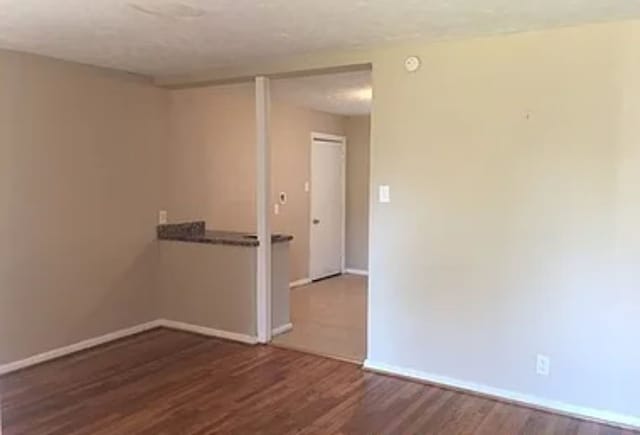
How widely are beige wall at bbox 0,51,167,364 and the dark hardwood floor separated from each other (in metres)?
0.44

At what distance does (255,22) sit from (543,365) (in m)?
2.75

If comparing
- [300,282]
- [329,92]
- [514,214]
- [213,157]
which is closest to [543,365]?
[514,214]

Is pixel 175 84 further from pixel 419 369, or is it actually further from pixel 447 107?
pixel 419 369

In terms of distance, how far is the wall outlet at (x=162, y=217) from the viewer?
17.9ft

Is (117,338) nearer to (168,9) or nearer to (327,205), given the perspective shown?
(168,9)

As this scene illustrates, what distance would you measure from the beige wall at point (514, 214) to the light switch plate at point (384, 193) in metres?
0.06

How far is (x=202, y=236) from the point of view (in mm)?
5379

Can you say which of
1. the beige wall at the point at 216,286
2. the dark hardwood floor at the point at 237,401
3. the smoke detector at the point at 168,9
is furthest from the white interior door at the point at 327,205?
the smoke detector at the point at 168,9

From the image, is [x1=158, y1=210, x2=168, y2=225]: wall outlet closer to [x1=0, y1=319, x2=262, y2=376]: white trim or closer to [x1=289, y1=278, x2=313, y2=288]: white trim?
[x1=0, y1=319, x2=262, y2=376]: white trim

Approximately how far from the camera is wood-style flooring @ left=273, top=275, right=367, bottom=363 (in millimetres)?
4777

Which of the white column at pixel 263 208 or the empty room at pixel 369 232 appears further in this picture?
the white column at pixel 263 208

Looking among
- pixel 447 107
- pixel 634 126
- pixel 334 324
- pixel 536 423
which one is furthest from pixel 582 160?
pixel 334 324

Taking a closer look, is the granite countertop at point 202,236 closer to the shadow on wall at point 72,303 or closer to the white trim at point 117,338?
the shadow on wall at point 72,303

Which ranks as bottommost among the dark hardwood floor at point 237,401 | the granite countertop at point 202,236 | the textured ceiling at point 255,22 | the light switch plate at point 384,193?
the dark hardwood floor at point 237,401
